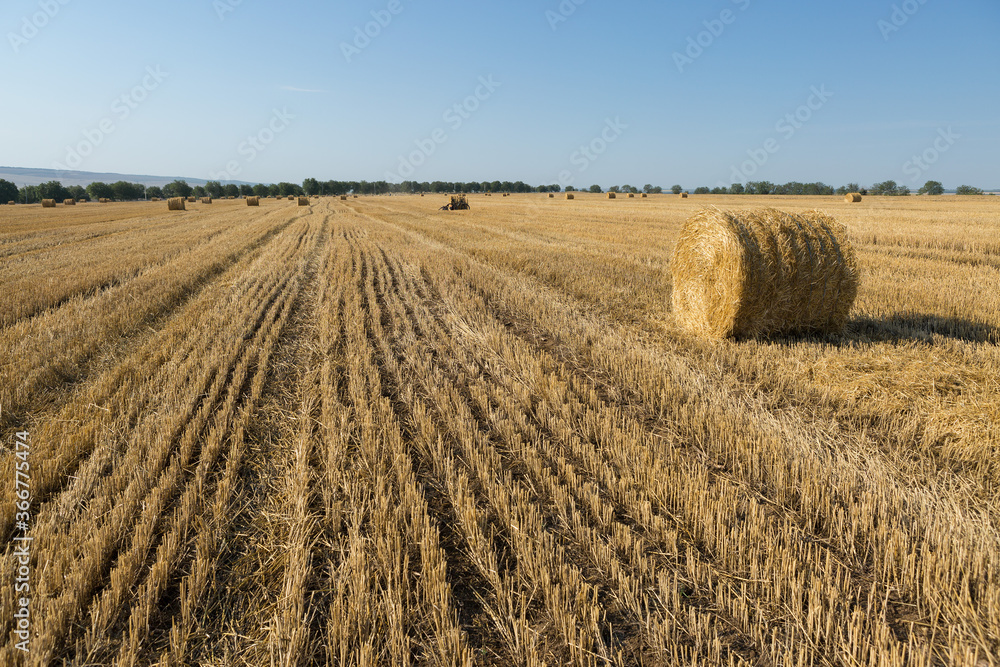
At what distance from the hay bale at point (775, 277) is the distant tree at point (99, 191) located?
125 metres

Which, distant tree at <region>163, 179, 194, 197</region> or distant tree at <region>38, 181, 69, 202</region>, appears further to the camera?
distant tree at <region>163, 179, 194, 197</region>

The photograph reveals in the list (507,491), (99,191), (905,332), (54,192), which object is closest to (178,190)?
(99,191)

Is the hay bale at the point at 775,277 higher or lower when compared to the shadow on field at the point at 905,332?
higher

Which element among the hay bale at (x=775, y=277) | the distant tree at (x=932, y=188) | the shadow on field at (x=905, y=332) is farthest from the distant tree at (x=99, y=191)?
the distant tree at (x=932, y=188)

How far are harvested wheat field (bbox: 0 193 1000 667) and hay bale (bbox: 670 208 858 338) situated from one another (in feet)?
1.22

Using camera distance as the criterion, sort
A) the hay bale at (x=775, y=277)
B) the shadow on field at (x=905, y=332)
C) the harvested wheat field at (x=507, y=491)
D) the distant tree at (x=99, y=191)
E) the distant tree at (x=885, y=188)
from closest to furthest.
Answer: the harvested wheat field at (x=507, y=491), the shadow on field at (x=905, y=332), the hay bale at (x=775, y=277), the distant tree at (x=885, y=188), the distant tree at (x=99, y=191)

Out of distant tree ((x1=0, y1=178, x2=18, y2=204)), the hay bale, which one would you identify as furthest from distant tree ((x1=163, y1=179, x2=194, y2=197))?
the hay bale

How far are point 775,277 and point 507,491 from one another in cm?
507

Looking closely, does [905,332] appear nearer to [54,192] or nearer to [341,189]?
[54,192]

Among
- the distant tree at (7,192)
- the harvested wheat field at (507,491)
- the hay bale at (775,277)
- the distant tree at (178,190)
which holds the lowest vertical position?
the harvested wheat field at (507,491)

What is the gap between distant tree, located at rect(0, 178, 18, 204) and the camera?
8012cm

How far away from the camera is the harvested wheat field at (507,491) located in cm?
238

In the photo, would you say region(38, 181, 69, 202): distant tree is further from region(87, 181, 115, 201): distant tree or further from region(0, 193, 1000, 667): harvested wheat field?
region(0, 193, 1000, 667): harvested wheat field

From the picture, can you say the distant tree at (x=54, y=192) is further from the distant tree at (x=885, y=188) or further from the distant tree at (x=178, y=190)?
the distant tree at (x=885, y=188)
